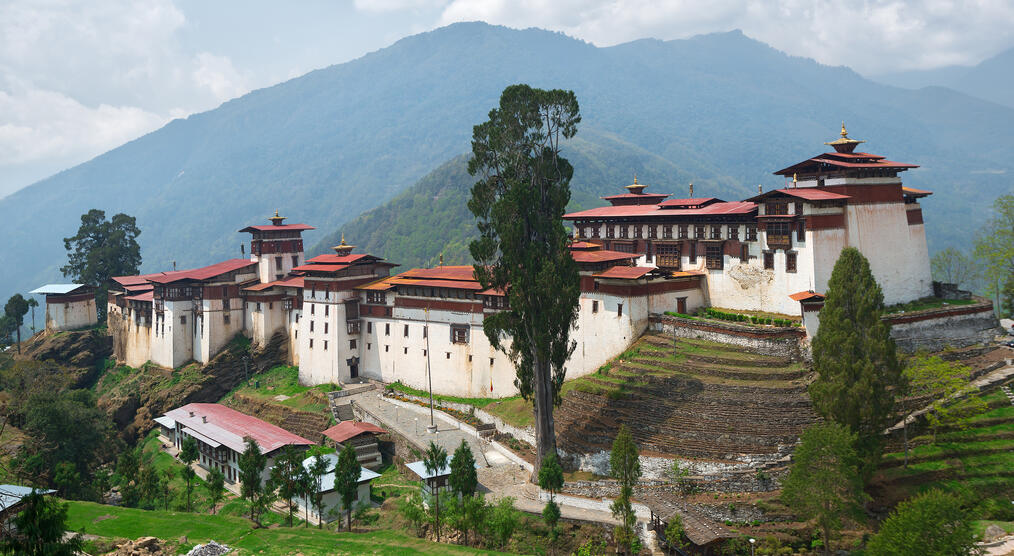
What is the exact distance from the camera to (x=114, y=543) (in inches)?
1159

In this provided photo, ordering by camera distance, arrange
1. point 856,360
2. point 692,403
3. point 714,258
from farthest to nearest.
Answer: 1. point 714,258
2. point 692,403
3. point 856,360

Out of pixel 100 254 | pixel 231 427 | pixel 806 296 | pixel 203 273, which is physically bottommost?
pixel 231 427

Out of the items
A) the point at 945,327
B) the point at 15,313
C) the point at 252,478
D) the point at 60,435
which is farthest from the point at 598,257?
the point at 15,313

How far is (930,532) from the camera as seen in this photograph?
24.2 metres

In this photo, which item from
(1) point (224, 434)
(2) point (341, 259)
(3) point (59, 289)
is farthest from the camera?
(3) point (59, 289)

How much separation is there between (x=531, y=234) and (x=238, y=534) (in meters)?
20.0

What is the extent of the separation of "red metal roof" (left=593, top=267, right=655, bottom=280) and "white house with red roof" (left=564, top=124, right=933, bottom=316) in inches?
241

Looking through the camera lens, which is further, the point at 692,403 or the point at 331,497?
the point at 331,497

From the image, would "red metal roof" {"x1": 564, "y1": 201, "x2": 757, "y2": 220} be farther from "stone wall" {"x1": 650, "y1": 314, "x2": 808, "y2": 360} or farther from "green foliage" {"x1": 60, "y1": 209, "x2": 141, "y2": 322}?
"green foliage" {"x1": 60, "y1": 209, "x2": 141, "y2": 322}

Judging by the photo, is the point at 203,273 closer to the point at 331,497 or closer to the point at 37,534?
the point at 331,497

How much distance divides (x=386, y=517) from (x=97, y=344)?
53.5 meters

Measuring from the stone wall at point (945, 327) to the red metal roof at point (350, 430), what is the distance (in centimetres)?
3108

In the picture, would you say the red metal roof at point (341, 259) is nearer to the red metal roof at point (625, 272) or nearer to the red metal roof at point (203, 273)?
the red metal roof at point (203, 273)

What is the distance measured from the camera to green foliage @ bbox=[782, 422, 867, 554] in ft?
96.2
